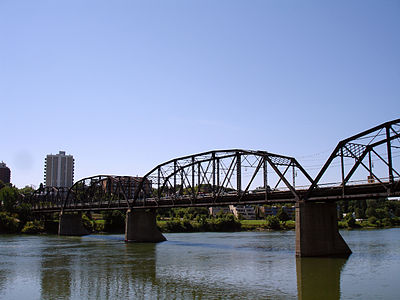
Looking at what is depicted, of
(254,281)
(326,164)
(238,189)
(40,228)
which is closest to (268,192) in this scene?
(238,189)

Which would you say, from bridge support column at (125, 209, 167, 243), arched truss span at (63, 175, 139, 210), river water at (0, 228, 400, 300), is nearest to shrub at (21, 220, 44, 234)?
arched truss span at (63, 175, 139, 210)

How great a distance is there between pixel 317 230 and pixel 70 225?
296 feet

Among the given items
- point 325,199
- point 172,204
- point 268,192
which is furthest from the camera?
point 172,204

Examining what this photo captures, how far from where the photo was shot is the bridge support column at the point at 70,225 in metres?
122

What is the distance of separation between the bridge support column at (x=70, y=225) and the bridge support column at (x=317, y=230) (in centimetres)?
8717

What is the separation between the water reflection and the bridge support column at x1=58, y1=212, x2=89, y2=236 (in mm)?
87904

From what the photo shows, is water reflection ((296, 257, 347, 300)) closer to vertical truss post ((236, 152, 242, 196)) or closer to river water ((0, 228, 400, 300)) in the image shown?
river water ((0, 228, 400, 300))

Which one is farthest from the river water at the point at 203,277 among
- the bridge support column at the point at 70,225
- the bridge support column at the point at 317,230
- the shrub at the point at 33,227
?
the shrub at the point at 33,227

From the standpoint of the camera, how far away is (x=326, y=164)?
49.9m

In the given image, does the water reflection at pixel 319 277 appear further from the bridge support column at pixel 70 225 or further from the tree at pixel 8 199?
the tree at pixel 8 199

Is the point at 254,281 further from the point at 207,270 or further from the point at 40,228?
the point at 40,228

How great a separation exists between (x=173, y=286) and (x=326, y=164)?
2494 cm

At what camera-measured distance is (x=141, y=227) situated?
88750 millimetres

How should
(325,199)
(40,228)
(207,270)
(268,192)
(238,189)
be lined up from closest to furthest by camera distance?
(207,270), (325,199), (268,192), (238,189), (40,228)
